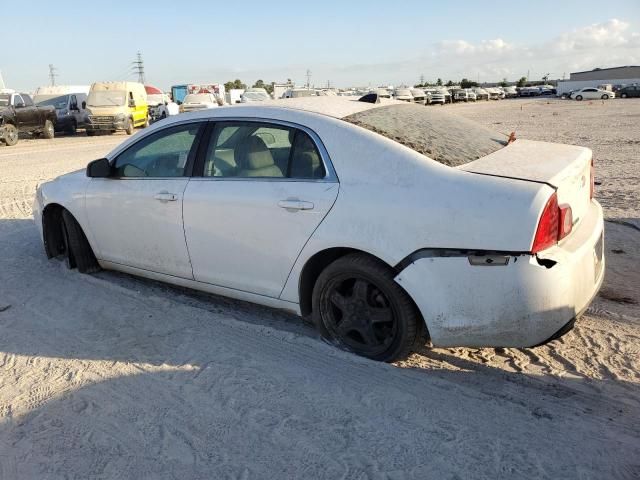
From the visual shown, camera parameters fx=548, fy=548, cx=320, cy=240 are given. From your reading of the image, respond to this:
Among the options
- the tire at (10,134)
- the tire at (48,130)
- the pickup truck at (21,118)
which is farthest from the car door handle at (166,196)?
the tire at (48,130)

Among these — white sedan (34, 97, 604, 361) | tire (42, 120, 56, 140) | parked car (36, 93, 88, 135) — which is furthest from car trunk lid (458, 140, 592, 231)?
parked car (36, 93, 88, 135)

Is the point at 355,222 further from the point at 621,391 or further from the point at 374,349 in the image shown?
the point at 621,391

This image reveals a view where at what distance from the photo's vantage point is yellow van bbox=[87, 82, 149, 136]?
2391cm

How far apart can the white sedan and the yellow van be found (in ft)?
69.6

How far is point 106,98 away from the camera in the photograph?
2439 cm

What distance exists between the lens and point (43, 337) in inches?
155

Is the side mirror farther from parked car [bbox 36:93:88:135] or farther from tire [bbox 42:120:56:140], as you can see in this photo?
parked car [bbox 36:93:88:135]

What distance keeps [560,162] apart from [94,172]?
3.50 metres

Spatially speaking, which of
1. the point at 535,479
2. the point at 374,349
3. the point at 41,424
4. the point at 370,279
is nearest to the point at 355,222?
the point at 370,279

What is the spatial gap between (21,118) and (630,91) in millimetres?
60833

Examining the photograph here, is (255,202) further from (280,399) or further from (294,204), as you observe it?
(280,399)

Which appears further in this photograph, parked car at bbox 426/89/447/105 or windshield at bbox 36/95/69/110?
Answer: parked car at bbox 426/89/447/105

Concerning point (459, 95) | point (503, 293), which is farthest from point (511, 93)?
point (503, 293)

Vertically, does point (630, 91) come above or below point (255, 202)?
above
